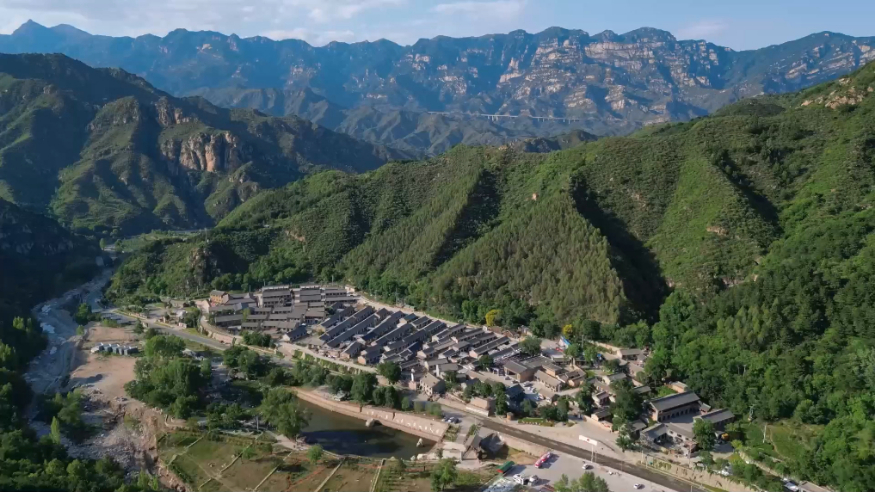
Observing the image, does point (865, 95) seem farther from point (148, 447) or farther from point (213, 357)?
point (148, 447)

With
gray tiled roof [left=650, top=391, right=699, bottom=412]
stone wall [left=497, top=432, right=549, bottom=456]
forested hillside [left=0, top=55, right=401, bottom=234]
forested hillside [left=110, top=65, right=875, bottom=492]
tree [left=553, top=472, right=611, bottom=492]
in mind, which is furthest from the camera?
forested hillside [left=0, top=55, right=401, bottom=234]

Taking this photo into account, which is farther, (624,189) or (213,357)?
(624,189)

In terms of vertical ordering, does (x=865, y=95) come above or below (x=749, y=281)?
above

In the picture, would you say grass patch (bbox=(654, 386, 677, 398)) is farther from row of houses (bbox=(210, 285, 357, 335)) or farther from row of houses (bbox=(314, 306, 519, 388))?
row of houses (bbox=(210, 285, 357, 335))

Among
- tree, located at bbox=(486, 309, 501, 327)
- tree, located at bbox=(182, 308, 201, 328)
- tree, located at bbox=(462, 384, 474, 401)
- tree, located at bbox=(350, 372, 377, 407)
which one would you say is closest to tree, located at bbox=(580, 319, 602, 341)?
tree, located at bbox=(486, 309, 501, 327)

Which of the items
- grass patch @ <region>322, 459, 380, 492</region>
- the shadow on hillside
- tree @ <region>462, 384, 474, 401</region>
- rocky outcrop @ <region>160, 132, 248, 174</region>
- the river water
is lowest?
the river water

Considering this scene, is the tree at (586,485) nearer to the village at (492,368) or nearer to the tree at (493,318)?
the village at (492,368)

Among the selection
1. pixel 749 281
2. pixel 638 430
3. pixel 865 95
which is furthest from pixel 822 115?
pixel 638 430
